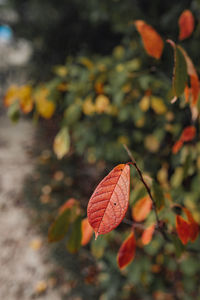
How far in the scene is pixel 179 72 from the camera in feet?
1.92

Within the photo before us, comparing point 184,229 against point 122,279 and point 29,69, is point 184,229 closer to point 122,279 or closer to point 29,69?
point 122,279

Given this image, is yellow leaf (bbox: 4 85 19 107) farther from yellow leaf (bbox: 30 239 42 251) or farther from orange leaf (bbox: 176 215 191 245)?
yellow leaf (bbox: 30 239 42 251)

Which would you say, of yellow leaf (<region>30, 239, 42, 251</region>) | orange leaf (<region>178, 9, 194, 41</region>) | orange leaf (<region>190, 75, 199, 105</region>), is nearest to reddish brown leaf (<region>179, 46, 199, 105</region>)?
orange leaf (<region>190, 75, 199, 105</region>)

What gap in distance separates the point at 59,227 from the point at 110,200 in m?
0.39

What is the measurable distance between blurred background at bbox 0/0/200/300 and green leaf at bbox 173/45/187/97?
1.09 feet

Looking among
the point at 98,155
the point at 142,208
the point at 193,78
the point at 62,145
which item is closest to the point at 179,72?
the point at 193,78

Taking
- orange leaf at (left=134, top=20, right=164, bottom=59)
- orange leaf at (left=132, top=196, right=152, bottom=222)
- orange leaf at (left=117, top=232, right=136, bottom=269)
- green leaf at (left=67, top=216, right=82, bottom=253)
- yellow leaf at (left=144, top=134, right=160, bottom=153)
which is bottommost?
yellow leaf at (left=144, top=134, right=160, bottom=153)

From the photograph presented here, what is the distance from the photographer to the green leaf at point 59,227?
2.44ft

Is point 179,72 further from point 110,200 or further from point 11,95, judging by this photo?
point 11,95

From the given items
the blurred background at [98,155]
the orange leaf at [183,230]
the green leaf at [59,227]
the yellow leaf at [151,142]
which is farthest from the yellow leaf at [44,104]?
the yellow leaf at [151,142]

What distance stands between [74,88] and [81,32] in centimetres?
266

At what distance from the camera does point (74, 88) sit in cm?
135

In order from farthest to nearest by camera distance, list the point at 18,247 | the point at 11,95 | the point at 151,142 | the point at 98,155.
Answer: the point at 18,247 → the point at 98,155 → the point at 151,142 → the point at 11,95

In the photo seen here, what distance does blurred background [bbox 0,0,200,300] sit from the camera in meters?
1.39
